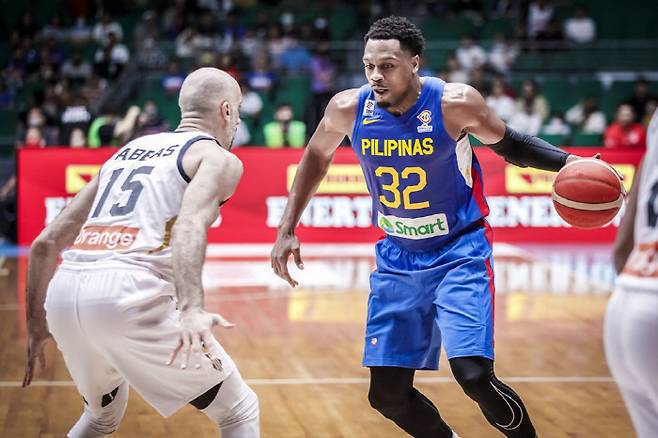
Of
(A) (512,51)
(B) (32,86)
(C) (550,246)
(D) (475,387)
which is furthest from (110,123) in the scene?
(D) (475,387)

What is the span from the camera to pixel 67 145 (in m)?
14.3

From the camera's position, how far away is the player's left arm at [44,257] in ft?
12.8

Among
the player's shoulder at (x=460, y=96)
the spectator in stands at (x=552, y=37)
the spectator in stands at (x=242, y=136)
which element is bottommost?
the spectator in stands at (x=242, y=136)

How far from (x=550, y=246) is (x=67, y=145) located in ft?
22.0

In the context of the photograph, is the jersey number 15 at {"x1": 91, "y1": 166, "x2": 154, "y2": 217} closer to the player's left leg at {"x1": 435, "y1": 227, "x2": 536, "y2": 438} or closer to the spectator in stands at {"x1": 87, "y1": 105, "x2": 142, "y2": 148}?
the player's left leg at {"x1": 435, "y1": 227, "x2": 536, "y2": 438}

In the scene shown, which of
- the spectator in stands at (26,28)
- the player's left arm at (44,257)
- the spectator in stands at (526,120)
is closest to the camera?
the player's left arm at (44,257)

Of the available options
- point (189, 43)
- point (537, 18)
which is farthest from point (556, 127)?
point (189, 43)

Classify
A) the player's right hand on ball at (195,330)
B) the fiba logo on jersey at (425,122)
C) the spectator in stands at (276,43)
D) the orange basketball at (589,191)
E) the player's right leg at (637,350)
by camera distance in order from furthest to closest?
the spectator in stands at (276,43), the orange basketball at (589,191), the fiba logo on jersey at (425,122), the player's right hand on ball at (195,330), the player's right leg at (637,350)

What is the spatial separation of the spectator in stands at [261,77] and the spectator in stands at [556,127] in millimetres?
4498

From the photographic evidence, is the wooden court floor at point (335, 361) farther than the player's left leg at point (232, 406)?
Yes

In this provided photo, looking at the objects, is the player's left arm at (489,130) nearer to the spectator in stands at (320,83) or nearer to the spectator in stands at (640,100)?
the spectator in stands at (320,83)

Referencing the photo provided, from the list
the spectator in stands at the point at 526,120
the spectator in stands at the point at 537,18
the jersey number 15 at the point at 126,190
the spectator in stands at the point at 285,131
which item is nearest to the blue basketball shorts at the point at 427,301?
the jersey number 15 at the point at 126,190

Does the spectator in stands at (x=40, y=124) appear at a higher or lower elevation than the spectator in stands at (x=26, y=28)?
lower

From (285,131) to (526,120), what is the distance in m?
3.77
